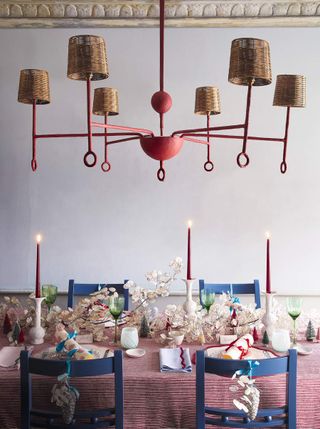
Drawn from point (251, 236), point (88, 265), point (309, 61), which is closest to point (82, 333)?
point (88, 265)

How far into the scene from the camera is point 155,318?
8.64ft

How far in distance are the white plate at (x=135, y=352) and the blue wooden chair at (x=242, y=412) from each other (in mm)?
449

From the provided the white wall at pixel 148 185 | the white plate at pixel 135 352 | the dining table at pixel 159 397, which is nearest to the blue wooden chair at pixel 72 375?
the dining table at pixel 159 397

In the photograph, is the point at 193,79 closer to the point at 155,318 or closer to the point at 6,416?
the point at 155,318

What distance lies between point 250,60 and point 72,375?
1183 mm

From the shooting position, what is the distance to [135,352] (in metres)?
2.25

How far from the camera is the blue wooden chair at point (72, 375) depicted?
172 cm

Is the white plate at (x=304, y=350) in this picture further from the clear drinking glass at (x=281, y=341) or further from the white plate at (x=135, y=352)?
the white plate at (x=135, y=352)

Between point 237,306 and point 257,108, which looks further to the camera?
point 257,108

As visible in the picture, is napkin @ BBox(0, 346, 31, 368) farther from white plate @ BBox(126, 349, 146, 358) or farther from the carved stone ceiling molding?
the carved stone ceiling molding

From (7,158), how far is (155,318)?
1.75 m

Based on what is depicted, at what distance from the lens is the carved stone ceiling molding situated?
11.7 ft

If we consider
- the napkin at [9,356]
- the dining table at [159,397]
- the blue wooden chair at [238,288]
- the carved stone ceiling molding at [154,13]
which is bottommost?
the dining table at [159,397]

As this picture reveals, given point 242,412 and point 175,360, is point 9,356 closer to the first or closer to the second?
point 175,360
